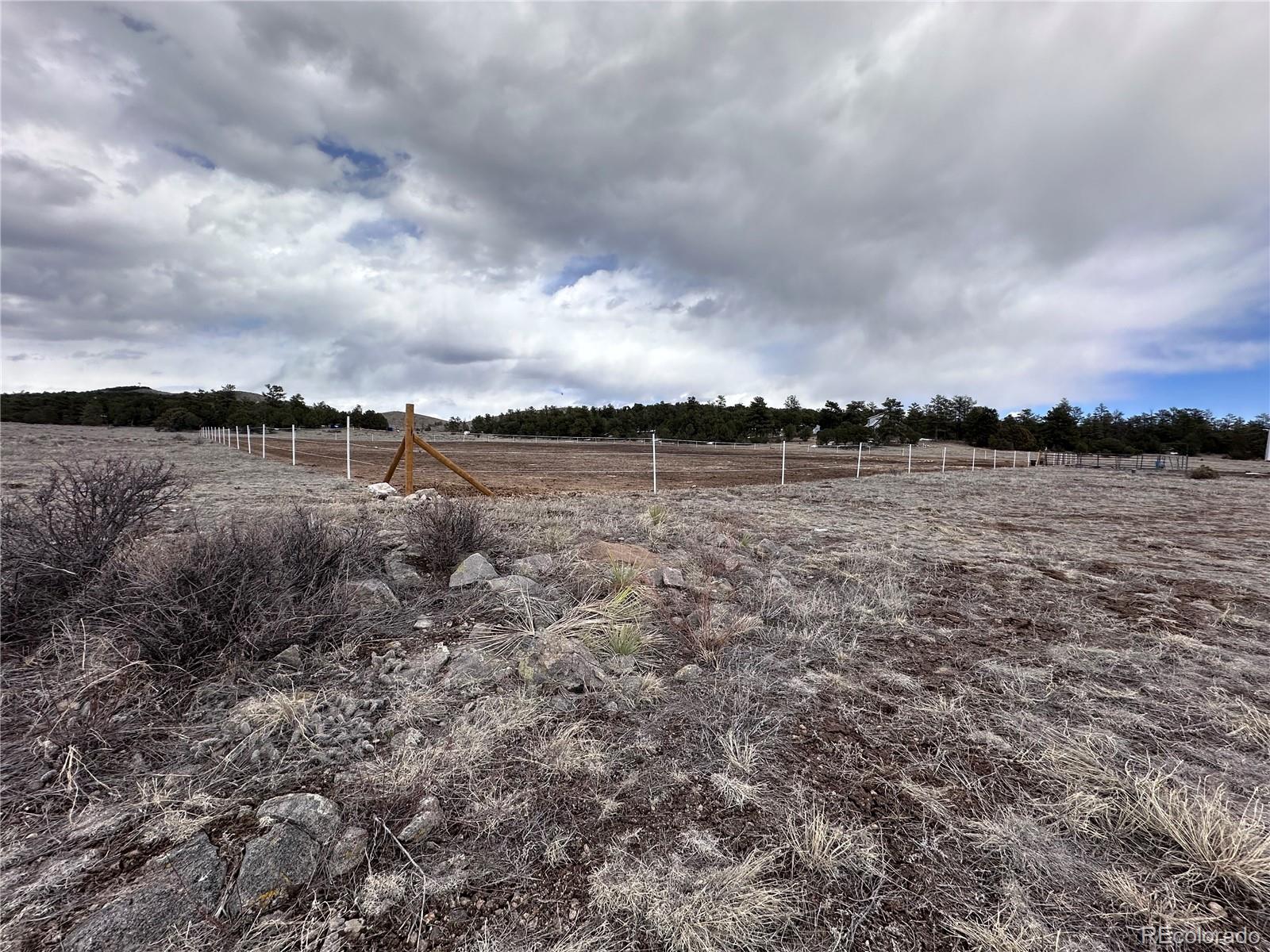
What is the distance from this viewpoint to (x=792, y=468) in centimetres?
2941

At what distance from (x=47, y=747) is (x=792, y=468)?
2942cm

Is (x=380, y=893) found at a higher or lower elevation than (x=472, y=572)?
lower

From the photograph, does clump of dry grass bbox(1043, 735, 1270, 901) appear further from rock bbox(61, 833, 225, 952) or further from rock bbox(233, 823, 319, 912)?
rock bbox(61, 833, 225, 952)

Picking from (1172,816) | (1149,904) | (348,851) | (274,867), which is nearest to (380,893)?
(348,851)

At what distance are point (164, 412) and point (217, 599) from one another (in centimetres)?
11563

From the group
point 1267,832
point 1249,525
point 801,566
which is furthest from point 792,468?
point 1267,832

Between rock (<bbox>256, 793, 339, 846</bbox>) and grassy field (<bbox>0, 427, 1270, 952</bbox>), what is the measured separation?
0.15 feet

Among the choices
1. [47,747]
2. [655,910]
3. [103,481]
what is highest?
[103,481]

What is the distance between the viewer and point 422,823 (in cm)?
206

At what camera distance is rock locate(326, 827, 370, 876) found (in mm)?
1882

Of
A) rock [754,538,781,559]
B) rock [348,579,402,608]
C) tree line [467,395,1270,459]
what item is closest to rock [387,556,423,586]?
rock [348,579,402,608]

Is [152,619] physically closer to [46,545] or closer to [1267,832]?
[46,545]

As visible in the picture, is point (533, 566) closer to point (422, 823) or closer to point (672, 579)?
point (672, 579)

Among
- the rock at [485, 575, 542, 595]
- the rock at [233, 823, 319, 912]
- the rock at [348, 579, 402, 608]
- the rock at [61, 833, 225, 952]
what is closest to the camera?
the rock at [61, 833, 225, 952]
